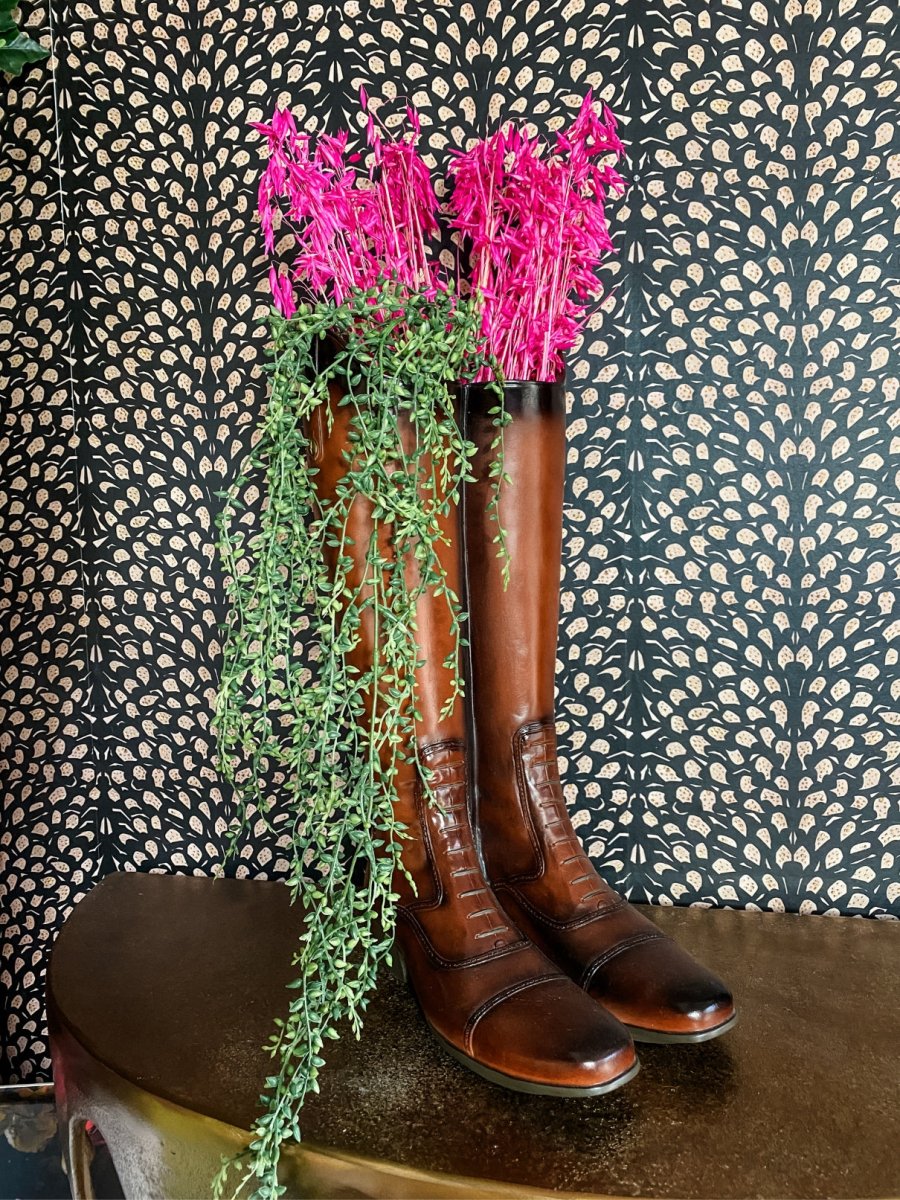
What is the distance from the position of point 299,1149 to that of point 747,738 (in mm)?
680

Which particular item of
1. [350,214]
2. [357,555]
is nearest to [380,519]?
[357,555]

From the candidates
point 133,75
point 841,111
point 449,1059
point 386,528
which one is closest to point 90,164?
point 133,75

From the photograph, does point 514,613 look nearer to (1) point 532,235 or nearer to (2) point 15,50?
(1) point 532,235

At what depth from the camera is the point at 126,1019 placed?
0.91 meters

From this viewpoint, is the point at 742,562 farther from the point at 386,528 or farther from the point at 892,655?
the point at 386,528

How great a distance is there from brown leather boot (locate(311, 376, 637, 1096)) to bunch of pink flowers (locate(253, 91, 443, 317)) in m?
0.18

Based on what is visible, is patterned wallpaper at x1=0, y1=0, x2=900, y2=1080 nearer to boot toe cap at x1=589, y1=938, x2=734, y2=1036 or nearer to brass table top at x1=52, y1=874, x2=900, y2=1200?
brass table top at x1=52, y1=874, x2=900, y2=1200

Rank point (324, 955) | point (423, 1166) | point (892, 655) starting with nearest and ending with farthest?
point (423, 1166) < point (324, 955) < point (892, 655)

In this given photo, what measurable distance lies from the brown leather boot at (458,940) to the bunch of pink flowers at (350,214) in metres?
0.18

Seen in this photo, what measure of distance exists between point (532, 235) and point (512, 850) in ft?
2.12

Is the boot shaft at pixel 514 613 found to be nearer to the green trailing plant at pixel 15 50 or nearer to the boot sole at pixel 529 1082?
the boot sole at pixel 529 1082

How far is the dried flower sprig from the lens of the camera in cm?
94

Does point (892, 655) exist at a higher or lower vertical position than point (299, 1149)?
higher

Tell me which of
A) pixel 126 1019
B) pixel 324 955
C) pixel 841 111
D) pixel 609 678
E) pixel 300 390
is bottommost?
pixel 126 1019
